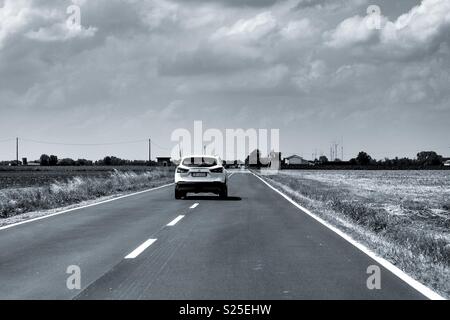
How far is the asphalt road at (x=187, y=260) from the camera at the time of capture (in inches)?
243

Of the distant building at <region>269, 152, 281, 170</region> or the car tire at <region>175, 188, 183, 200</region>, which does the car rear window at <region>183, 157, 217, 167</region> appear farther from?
the distant building at <region>269, 152, 281, 170</region>

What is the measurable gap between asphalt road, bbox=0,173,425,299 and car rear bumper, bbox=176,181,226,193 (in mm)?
6052

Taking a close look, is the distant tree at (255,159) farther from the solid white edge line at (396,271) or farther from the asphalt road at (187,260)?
the solid white edge line at (396,271)

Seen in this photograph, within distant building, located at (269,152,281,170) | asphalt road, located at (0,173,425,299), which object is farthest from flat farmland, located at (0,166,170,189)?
distant building, located at (269,152,281,170)

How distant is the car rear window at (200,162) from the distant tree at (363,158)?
520 feet

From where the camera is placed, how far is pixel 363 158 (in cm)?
17400

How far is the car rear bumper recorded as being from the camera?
66.3 feet

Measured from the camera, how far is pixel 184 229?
11.9m

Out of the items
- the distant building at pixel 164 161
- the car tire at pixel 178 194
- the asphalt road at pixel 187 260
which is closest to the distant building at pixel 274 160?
the distant building at pixel 164 161

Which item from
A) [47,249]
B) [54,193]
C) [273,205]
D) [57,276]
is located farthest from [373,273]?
[54,193]

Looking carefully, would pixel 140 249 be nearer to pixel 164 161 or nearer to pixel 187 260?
pixel 187 260

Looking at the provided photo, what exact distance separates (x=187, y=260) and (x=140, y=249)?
131 cm
